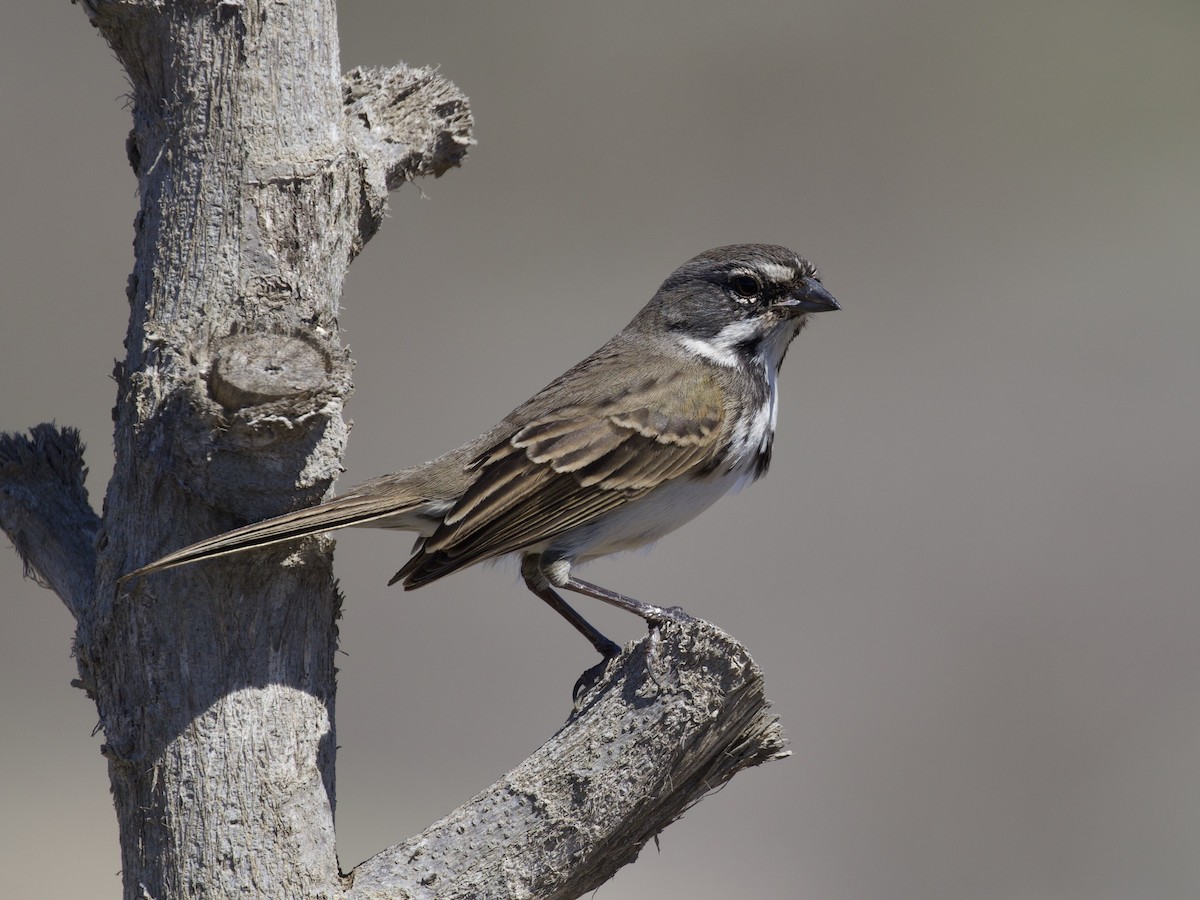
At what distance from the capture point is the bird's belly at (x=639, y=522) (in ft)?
17.2

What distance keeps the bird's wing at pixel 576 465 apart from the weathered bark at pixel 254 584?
0.74 m

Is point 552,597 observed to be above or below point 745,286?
below

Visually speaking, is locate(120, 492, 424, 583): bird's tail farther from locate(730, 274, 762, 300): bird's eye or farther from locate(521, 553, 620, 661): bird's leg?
locate(730, 274, 762, 300): bird's eye

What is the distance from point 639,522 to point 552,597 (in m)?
0.56

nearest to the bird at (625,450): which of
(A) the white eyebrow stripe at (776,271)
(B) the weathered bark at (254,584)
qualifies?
(A) the white eyebrow stripe at (776,271)

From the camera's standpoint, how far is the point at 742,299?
19.1 feet

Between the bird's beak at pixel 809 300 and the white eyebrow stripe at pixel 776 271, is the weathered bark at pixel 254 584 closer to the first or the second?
the white eyebrow stripe at pixel 776 271

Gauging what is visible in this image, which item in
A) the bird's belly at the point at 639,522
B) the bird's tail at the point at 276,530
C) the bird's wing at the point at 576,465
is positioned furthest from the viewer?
the bird's belly at the point at 639,522

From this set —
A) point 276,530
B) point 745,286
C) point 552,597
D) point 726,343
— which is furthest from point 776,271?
point 276,530

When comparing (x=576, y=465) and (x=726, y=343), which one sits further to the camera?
(x=726, y=343)

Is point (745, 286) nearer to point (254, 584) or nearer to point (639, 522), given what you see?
point (639, 522)

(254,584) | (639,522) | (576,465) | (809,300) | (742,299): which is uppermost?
(742,299)

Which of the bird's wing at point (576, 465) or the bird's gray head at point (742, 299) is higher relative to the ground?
the bird's gray head at point (742, 299)

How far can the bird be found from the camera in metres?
4.89
